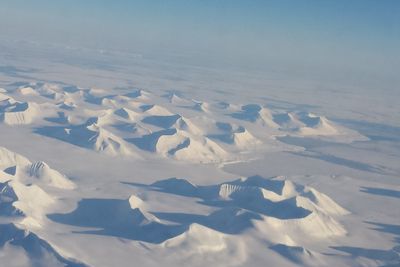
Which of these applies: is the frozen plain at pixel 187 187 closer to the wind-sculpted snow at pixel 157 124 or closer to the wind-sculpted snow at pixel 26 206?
the wind-sculpted snow at pixel 26 206

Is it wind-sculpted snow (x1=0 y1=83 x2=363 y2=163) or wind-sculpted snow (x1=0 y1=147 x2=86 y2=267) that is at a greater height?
wind-sculpted snow (x1=0 y1=147 x2=86 y2=267)

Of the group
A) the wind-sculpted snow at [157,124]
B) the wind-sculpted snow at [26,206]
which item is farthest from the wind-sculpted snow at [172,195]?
the wind-sculpted snow at [157,124]

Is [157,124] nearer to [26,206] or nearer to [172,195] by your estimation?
[172,195]

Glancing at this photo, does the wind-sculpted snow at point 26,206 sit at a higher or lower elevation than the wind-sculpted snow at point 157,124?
higher

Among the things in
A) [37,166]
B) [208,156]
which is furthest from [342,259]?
[208,156]

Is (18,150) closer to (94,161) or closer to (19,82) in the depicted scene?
(94,161)

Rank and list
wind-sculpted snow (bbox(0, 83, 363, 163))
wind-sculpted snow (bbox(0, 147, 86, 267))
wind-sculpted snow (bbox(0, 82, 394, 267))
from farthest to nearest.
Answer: wind-sculpted snow (bbox(0, 83, 363, 163)), wind-sculpted snow (bbox(0, 82, 394, 267)), wind-sculpted snow (bbox(0, 147, 86, 267))

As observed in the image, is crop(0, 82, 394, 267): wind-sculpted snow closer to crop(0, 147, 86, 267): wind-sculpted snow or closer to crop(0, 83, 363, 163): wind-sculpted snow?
crop(0, 147, 86, 267): wind-sculpted snow

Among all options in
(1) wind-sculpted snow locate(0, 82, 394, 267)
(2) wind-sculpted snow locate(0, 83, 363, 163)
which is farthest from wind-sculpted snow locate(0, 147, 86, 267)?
(2) wind-sculpted snow locate(0, 83, 363, 163)
